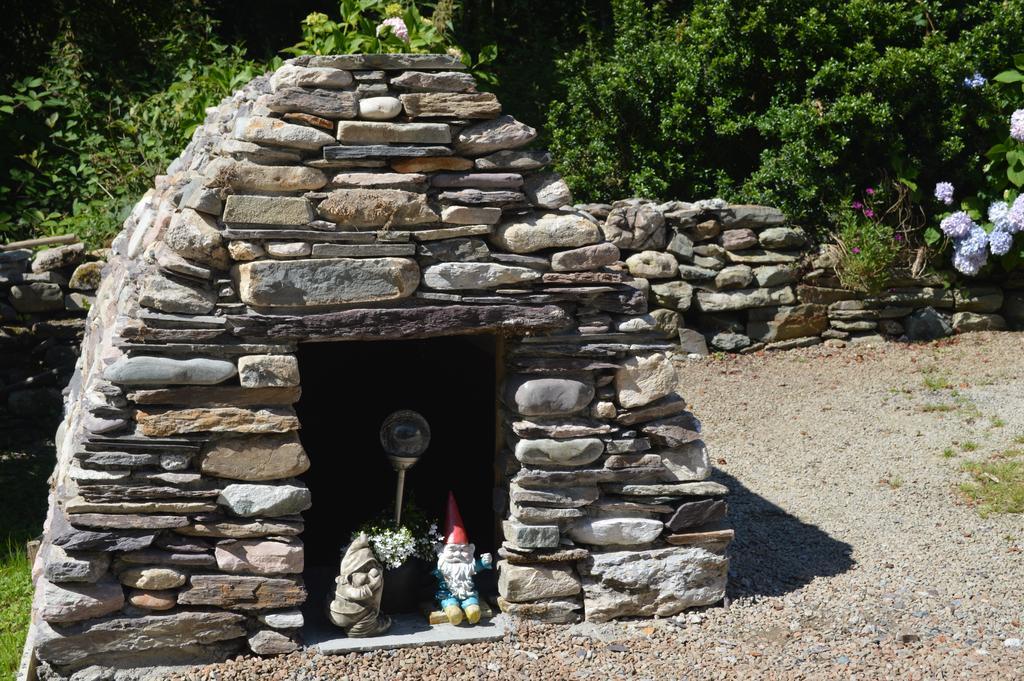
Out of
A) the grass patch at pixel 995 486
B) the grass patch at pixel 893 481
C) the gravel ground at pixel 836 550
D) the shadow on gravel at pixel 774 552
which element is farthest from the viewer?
the grass patch at pixel 893 481

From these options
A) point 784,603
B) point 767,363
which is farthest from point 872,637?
point 767,363

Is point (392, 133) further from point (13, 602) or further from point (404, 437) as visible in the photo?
point (13, 602)

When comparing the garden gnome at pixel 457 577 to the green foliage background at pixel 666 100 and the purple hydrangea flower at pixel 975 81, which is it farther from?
the purple hydrangea flower at pixel 975 81

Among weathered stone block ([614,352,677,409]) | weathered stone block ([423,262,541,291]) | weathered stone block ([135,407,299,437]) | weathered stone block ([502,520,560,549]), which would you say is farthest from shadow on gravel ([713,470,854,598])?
weathered stone block ([135,407,299,437])

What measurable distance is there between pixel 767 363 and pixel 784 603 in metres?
4.04

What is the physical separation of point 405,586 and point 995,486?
3.44 metres

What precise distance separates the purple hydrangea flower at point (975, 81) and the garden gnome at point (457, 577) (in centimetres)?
622

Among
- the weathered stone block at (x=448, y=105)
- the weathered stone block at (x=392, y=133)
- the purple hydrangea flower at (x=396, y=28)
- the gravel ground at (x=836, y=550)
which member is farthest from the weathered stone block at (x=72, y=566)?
the purple hydrangea flower at (x=396, y=28)

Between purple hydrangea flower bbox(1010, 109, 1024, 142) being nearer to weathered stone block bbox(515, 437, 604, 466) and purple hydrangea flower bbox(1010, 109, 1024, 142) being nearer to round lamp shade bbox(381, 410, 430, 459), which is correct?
weathered stone block bbox(515, 437, 604, 466)

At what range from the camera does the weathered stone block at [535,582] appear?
455 cm

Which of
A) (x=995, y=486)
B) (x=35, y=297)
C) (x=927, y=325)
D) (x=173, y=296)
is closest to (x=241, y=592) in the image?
(x=173, y=296)

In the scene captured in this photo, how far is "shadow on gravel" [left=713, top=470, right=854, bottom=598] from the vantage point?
5.09 m

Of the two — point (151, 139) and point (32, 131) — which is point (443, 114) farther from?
point (32, 131)

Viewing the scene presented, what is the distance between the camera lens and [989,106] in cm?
887
